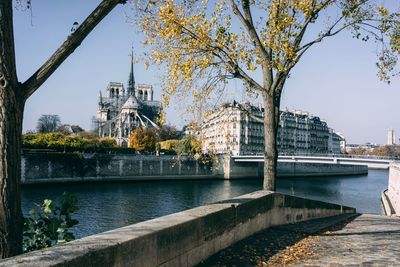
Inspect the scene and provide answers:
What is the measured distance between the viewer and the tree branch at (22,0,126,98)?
14.2 feet

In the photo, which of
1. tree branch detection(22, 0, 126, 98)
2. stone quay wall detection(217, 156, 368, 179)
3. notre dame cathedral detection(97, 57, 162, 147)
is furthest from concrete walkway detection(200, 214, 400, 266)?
notre dame cathedral detection(97, 57, 162, 147)

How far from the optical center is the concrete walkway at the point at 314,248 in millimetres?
6249

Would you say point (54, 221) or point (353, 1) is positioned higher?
point (353, 1)

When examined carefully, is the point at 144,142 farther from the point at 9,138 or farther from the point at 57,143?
the point at 9,138

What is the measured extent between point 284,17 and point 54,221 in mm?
6227

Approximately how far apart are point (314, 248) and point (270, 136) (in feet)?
9.96

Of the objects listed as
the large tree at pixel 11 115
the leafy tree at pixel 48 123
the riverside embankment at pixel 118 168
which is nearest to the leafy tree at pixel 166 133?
the riverside embankment at pixel 118 168

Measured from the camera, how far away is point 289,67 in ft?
30.1

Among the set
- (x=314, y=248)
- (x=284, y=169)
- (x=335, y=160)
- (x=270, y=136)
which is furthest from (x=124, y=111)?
(x=314, y=248)

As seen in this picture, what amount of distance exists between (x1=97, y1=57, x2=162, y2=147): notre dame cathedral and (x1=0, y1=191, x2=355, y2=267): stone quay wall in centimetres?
10293

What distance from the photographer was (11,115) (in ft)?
13.8

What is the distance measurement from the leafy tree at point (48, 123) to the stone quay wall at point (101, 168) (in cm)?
6800

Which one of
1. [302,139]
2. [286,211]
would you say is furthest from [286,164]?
[286,211]

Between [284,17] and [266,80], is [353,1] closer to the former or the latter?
[284,17]
